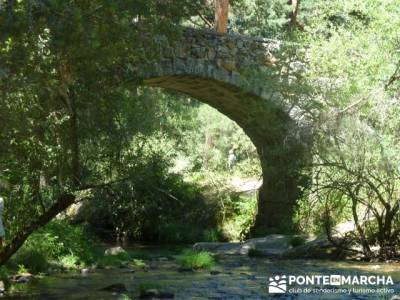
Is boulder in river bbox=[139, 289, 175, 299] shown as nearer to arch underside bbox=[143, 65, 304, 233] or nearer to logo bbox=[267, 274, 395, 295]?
logo bbox=[267, 274, 395, 295]

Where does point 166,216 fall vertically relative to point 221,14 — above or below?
below

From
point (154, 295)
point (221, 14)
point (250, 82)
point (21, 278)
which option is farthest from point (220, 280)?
point (221, 14)

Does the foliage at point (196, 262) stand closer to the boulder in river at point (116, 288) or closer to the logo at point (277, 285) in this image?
the logo at point (277, 285)

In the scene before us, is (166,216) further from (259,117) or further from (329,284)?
(329,284)

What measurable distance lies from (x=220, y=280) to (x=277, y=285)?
0.95 meters

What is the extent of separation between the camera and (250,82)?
14.3 m

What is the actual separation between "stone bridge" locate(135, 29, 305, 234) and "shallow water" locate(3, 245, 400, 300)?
1.75 metres

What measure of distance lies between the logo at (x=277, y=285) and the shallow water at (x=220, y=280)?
0.08 metres

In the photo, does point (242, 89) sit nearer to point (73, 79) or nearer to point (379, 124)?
point (379, 124)

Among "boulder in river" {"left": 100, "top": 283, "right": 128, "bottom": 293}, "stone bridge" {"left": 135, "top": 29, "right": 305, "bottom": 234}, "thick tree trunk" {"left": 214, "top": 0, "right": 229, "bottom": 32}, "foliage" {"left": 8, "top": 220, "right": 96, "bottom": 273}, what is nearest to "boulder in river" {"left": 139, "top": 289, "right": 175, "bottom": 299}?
"boulder in river" {"left": 100, "top": 283, "right": 128, "bottom": 293}

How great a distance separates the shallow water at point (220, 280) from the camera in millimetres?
8281

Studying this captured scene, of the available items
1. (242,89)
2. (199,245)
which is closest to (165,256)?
(199,245)

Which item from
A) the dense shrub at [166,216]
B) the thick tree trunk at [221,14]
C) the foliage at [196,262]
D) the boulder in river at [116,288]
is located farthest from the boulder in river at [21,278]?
the thick tree trunk at [221,14]

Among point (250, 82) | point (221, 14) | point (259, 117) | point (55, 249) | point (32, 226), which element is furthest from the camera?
point (221, 14)
